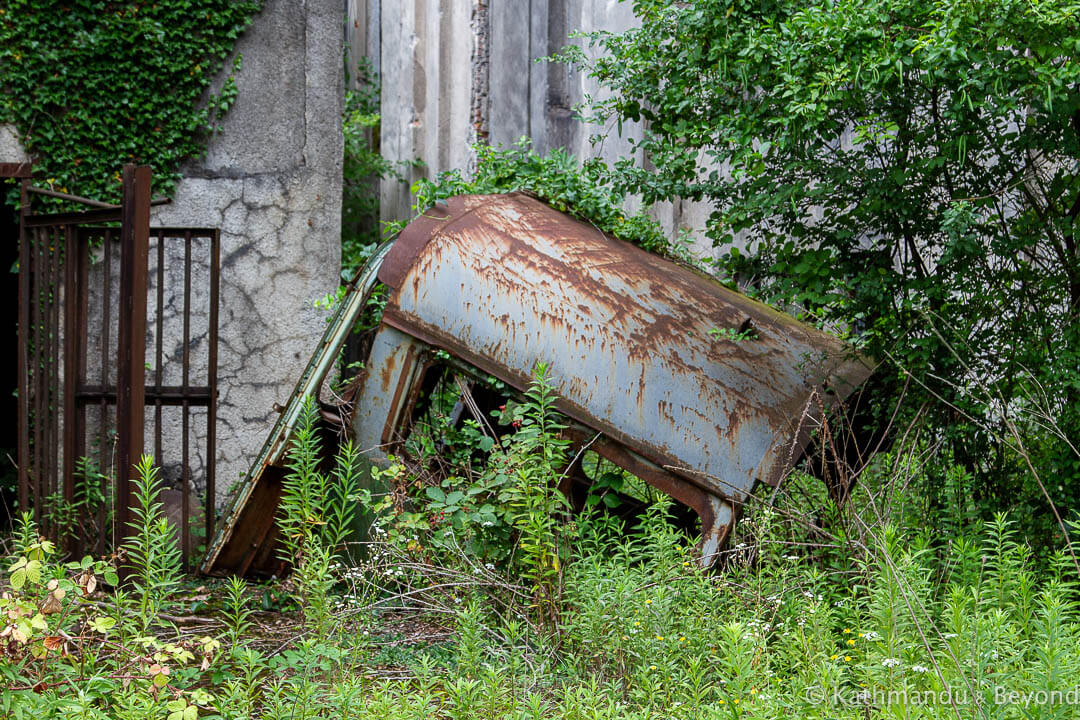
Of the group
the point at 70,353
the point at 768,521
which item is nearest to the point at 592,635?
the point at 768,521

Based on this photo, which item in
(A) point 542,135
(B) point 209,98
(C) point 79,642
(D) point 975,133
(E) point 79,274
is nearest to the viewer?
(C) point 79,642

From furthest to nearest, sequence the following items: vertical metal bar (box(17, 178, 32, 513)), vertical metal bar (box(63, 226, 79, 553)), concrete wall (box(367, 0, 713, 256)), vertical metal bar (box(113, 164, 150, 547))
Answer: concrete wall (box(367, 0, 713, 256)), vertical metal bar (box(17, 178, 32, 513)), vertical metal bar (box(63, 226, 79, 553)), vertical metal bar (box(113, 164, 150, 547))

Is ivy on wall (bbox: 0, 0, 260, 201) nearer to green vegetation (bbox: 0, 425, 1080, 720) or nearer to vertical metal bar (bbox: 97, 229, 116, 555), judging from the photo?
vertical metal bar (bbox: 97, 229, 116, 555)

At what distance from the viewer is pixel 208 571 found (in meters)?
4.50

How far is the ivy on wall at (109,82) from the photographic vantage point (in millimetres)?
5785

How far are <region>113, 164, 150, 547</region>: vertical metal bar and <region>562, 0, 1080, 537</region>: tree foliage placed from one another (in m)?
2.47

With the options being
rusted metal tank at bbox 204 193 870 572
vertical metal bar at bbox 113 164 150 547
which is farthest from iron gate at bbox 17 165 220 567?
rusted metal tank at bbox 204 193 870 572

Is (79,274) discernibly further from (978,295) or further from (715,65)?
(978,295)

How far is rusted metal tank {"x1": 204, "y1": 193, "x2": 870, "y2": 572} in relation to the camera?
12.4 ft

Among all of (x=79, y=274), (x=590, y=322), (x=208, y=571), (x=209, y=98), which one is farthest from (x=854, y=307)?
(x=209, y=98)

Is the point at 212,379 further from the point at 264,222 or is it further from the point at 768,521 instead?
the point at 768,521

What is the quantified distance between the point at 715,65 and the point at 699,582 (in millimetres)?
2278

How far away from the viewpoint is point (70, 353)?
197 inches

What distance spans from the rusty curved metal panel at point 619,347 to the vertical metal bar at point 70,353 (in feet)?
6.25
